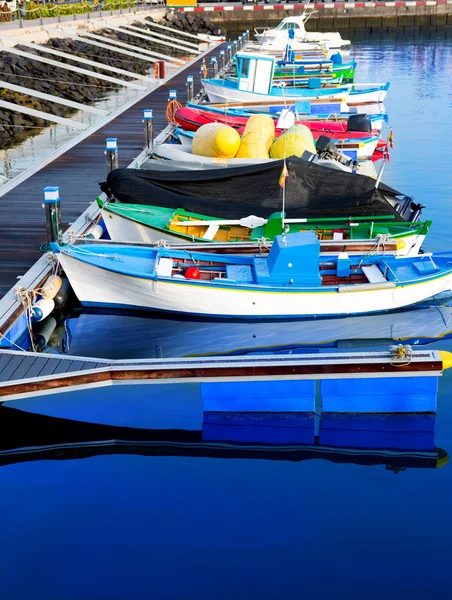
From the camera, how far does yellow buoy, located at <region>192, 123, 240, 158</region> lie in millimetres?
16844

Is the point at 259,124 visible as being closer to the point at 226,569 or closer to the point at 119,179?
the point at 119,179

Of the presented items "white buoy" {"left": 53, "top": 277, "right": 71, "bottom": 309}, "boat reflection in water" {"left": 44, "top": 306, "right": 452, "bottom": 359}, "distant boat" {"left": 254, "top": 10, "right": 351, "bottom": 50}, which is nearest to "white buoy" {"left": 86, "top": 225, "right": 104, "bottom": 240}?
"white buoy" {"left": 53, "top": 277, "right": 71, "bottom": 309}

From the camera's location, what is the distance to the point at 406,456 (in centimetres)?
934

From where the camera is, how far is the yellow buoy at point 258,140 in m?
16.9

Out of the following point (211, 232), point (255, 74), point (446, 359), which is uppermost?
point (255, 74)

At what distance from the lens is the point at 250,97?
25.1 meters

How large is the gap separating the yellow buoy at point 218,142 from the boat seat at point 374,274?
5219 millimetres

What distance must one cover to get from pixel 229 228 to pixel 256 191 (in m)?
0.98

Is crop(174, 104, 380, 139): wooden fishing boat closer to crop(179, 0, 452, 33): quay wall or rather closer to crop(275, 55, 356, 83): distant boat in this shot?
crop(275, 55, 356, 83): distant boat

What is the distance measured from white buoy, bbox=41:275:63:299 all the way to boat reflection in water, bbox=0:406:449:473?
8.08ft

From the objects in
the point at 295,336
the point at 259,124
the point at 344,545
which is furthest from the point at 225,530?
the point at 259,124

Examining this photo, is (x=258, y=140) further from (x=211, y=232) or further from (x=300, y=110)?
(x=300, y=110)

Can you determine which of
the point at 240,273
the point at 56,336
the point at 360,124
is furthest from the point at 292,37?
the point at 56,336

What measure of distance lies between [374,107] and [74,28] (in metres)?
20.0
